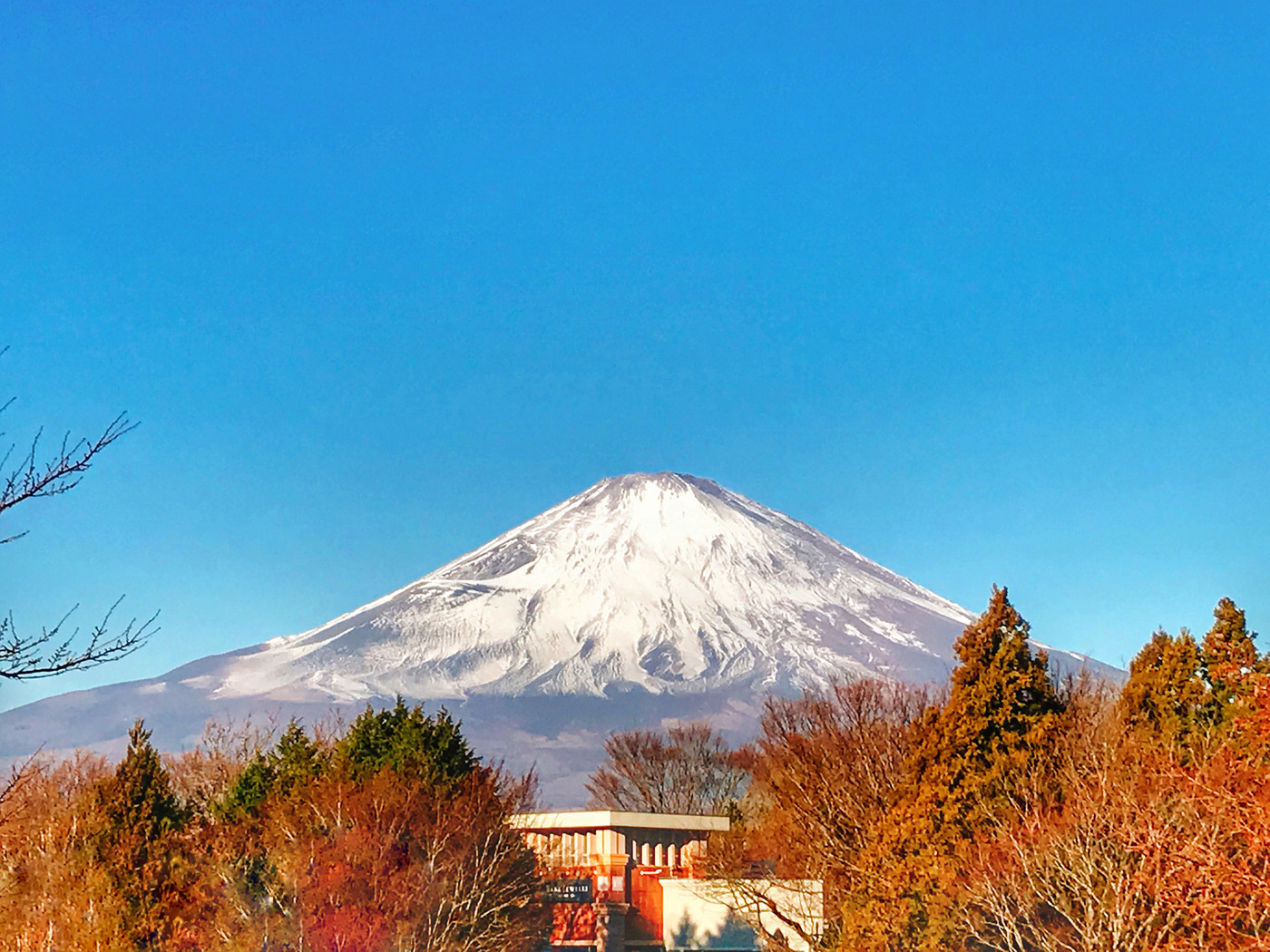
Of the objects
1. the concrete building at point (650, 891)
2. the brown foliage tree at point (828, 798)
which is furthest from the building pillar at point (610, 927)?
the brown foliage tree at point (828, 798)

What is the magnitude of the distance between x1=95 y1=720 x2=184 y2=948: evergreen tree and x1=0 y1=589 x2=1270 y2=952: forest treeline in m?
0.05

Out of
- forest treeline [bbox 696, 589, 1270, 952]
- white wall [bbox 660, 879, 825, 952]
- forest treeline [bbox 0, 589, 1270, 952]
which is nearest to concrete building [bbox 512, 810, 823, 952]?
white wall [bbox 660, 879, 825, 952]

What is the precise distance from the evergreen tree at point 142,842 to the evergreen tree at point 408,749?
14.6ft

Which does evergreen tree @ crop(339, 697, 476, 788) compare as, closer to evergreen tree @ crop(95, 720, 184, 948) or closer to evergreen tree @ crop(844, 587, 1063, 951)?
evergreen tree @ crop(95, 720, 184, 948)

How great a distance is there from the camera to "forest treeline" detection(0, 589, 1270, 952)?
27.4 meters

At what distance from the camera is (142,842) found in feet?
105

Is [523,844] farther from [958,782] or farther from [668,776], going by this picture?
[668,776]

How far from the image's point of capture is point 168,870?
32.0 meters

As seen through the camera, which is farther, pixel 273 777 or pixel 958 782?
pixel 273 777

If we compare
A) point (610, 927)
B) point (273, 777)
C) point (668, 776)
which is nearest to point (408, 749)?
point (273, 777)

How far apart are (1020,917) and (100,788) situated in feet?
66.6

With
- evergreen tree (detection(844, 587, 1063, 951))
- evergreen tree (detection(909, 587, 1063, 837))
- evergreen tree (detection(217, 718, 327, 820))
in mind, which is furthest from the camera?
evergreen tree (detection(217, 718, 327, 820))

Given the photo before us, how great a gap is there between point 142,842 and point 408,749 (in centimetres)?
650

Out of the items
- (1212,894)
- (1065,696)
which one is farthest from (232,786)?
(1212,894)
